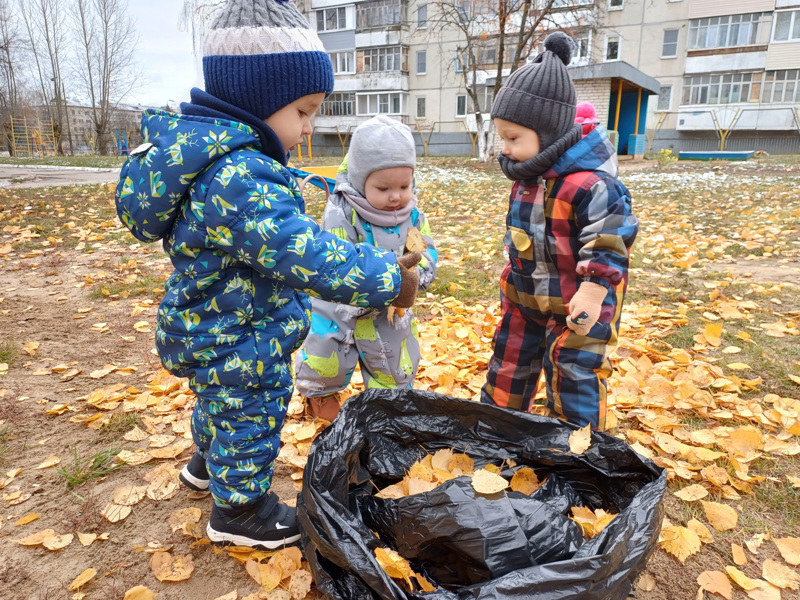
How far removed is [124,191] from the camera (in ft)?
4.38

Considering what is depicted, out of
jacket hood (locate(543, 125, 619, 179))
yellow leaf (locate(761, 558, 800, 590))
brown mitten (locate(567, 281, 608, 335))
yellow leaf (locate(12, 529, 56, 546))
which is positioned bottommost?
yellow leaf (locate(761, 558, 800, 590))

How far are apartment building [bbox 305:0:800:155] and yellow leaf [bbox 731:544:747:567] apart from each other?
74.5 feet

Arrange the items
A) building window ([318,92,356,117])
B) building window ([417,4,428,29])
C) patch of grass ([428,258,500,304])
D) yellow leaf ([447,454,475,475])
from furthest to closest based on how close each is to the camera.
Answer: building window ([318,92,356,117]) < building window ([417,4,428,29]) < patch of grass ([428,258,500,304]) < yellow leaf ([447,454,475,475])

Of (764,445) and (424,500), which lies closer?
(424,500)

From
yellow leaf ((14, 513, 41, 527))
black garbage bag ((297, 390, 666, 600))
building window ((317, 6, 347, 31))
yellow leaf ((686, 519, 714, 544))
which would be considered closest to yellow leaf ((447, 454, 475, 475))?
black garbage bag ((297, 390, 666, 600))

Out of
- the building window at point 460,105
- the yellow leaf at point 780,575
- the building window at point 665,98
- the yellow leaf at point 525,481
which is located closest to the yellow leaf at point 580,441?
the yellow leaf at point 525,481

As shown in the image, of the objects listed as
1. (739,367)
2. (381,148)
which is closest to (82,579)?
(381,148)

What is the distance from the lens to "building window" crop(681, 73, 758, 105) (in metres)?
28.4

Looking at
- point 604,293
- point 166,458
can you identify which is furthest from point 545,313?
point 166,458

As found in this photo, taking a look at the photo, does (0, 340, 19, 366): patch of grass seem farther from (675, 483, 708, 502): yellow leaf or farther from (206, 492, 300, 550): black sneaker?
(675, 483, 708, 502): yellow leaf

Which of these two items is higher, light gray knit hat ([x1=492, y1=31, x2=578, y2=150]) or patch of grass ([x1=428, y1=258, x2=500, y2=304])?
light gray knit hat ([x1=492, y1=31, x2=578, y2=150])

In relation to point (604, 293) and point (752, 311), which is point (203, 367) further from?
point (752, 311)

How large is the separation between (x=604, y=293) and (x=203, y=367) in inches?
49.9

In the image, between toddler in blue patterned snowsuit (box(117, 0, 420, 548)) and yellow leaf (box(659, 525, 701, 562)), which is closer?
toddler in blue patterned snowsuit (box(117, 0, 420, 548))
